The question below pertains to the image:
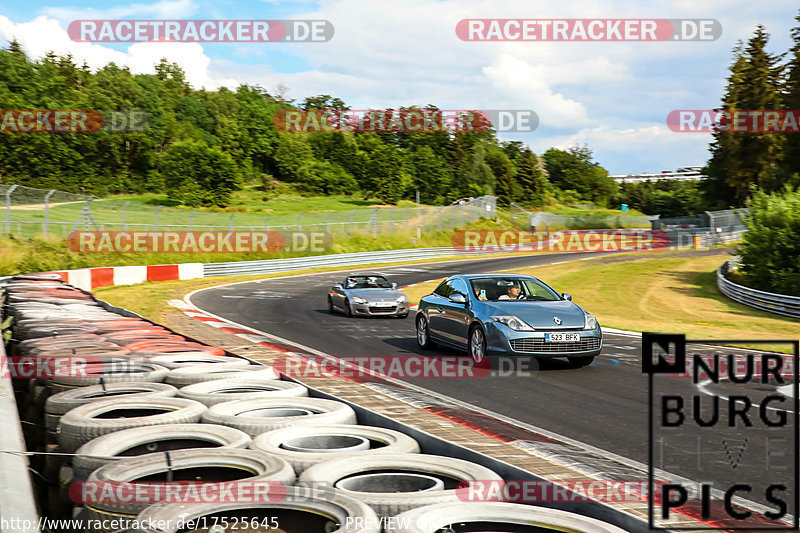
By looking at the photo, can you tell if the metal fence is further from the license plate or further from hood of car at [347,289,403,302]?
the license plate

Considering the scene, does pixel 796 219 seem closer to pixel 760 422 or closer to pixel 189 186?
pixel 760 422

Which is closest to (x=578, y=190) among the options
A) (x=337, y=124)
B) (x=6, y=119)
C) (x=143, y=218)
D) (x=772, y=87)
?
(x=337, y=124)

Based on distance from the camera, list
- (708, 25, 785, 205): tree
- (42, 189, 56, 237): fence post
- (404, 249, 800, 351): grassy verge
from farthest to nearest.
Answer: (708, 25, 785, 205): tree
(42, 189, 56, 237): fence post
(404, 249, 800, 351): grassy verge

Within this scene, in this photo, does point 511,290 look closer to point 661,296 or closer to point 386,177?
point 661,296

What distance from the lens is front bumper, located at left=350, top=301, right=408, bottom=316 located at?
1855 cm

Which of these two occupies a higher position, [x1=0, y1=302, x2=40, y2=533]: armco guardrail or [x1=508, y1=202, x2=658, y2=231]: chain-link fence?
[x1=508, y1=202, x2=658, y2=231]: chain-link fence

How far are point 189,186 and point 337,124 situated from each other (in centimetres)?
4858

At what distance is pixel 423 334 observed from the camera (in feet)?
43.3

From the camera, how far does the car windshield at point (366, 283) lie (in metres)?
20.2

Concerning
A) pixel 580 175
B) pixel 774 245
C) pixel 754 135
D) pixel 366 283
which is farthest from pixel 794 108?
pixel 580 175

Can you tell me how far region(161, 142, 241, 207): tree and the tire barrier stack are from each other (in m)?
75.6

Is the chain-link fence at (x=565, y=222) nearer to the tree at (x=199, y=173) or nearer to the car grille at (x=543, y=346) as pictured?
the tree at (x=199, y=173)

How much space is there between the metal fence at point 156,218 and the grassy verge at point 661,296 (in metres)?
15.6

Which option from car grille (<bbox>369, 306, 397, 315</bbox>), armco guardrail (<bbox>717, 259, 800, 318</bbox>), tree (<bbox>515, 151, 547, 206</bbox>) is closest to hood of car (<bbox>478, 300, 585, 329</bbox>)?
car grille (<bbox>369, 306, 397, 315</bbox>)
